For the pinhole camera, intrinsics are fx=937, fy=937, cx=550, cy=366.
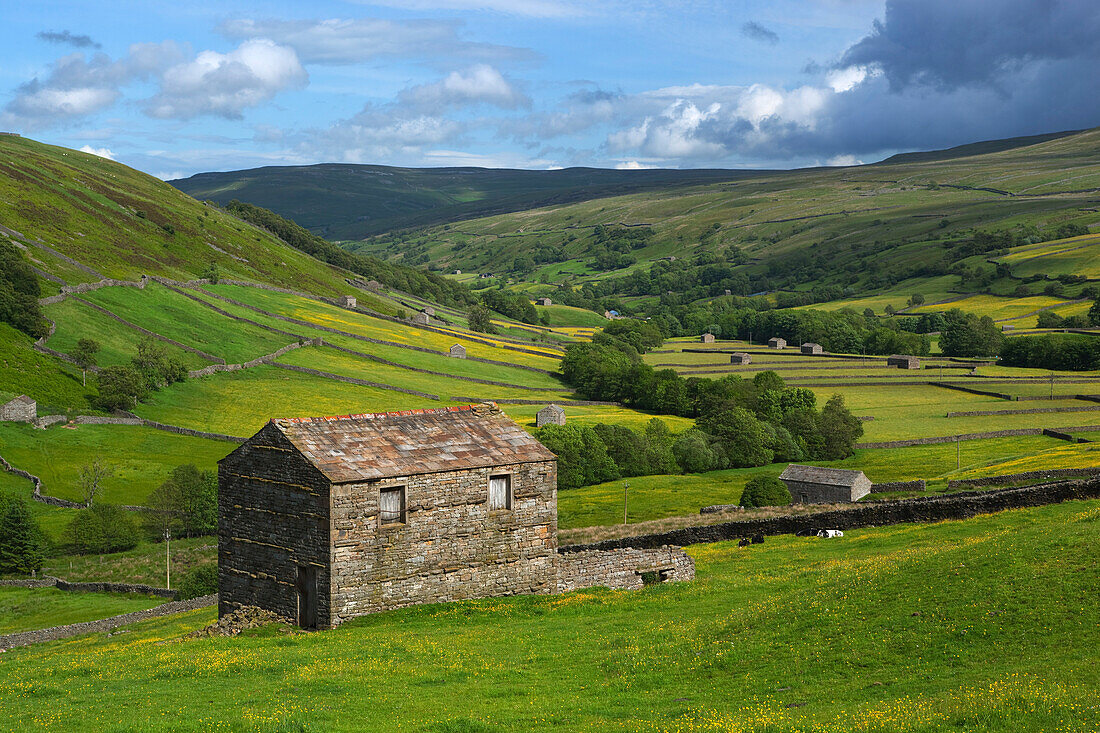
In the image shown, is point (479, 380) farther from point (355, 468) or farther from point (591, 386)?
point (355, 468)

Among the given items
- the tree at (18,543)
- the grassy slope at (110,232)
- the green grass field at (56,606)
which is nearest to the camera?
the green grass field at (56,606)

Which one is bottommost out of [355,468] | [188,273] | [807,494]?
[807,494]

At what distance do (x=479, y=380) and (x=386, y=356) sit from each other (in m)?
15.1

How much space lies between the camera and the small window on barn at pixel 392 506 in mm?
28328

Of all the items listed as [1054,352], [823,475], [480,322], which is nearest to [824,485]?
[823,475]

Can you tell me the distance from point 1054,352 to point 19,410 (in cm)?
14215

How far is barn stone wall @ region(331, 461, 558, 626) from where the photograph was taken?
90.7 feet

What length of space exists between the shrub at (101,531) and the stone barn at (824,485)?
50097 millimetres

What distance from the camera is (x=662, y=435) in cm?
10006

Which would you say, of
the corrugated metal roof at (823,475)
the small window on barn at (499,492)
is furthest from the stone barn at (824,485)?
the small window on barn at (499,492)

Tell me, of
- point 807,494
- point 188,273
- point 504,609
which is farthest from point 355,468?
point 188,273

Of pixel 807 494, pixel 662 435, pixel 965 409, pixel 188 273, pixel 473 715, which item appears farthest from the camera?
pixel 188 273

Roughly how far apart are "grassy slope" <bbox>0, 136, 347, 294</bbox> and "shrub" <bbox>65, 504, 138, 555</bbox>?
68.5m

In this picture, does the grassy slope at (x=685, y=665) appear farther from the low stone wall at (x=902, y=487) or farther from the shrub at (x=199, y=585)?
the low stone wall at (x=902, y=487)
